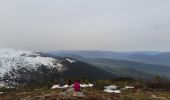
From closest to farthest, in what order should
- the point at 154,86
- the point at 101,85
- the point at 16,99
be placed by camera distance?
the point at 16,99, the point at 101,85, the point at 154,86

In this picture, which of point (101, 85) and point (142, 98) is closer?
point (142, 98)

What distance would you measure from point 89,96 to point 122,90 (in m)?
41.0

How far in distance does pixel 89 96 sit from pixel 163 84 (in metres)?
63.6

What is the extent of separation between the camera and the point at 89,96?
6925cm

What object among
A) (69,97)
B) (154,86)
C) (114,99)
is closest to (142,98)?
(114,99)

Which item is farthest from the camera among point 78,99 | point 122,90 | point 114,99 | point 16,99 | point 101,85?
point 101,85

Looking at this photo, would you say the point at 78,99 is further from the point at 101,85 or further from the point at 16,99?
the point at 101,85

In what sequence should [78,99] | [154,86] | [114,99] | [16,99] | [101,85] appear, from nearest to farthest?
1. [78,99]
2. [114,99]
3. [16,99]
4. [101,85]
5. [154,86]

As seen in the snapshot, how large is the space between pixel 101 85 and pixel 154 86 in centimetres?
2161

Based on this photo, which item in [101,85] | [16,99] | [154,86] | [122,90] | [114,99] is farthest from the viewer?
Result: [154,86]

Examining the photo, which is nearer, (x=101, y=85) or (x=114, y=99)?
(x=114, y=99)

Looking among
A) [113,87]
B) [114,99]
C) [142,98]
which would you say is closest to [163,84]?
[113,87]

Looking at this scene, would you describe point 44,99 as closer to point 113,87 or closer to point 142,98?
point 142,98

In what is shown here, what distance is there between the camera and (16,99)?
82188mm
